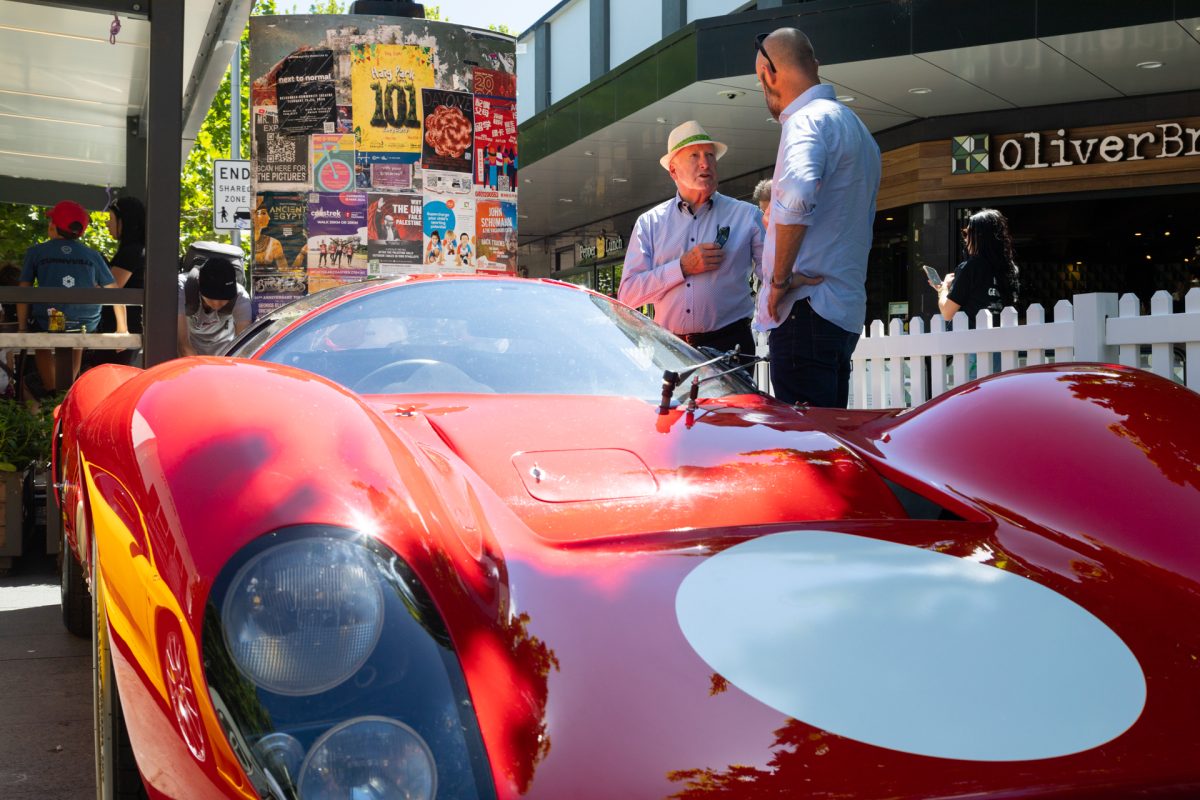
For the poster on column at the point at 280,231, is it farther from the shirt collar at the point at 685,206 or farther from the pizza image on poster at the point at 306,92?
the shirt collar at the point at 685,206

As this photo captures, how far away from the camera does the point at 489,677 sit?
1294 mm

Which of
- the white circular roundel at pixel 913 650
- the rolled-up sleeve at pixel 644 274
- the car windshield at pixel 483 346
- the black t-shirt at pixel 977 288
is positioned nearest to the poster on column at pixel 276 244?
the rolled-up sleeve at pixel 644 274

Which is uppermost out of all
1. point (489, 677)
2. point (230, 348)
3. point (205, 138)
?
point (205, 138)

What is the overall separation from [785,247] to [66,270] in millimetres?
4470

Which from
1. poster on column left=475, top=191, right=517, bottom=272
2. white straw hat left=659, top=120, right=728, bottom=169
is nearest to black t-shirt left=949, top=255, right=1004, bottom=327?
white straw hat left=659, top=120, right=728, bottom=169

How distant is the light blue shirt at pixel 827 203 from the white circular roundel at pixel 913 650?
7.37 feet

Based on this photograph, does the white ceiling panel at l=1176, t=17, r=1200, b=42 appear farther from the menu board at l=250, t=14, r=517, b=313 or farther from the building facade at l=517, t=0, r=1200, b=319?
the menu board at l=250, t=14, r=517, b=313

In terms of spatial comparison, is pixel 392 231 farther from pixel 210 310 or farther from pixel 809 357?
pixel 809 357

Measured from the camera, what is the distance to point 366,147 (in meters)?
5.78

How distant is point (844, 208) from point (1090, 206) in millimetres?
9963

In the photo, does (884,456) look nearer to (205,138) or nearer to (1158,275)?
(1158,275)

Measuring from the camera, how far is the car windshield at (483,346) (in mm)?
2488

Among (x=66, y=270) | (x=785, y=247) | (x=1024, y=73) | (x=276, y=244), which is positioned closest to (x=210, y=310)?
(x=276, y=244)

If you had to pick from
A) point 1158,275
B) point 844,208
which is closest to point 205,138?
point 1158,275
